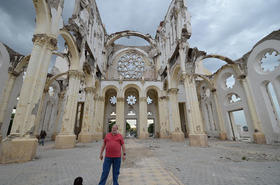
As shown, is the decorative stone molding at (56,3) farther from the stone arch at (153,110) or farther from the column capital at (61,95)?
the stone arch at (153,110)

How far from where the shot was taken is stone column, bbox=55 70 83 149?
7.99 metres

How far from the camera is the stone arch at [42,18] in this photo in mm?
5784

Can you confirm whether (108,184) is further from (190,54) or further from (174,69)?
(174,69)

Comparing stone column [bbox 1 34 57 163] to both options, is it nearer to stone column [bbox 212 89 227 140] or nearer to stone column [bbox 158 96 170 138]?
stone column [bbox 158 96 170 138]

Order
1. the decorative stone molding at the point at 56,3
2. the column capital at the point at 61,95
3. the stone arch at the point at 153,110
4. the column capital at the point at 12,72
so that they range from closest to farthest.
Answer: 1. the decorative stone molding at the point at 56,3
2. the column capital at the point at 12,72
3. the column capital at the point at 61,95
4. the stone arch at the point at 153,110

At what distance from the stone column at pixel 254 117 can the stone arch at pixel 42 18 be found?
50.3 feet

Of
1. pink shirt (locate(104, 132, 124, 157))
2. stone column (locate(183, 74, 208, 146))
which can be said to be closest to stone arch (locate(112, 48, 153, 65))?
stone column (locate(183, 74, 208, 146))

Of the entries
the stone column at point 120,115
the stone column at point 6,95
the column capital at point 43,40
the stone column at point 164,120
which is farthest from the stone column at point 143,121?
the stone column at point 6,95

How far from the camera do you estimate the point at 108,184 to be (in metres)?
2.58

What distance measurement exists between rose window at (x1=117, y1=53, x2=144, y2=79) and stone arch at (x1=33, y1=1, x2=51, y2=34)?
1585 cm

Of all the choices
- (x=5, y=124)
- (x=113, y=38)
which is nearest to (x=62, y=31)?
(x=5, y=124)

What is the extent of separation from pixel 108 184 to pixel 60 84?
56.8 feet

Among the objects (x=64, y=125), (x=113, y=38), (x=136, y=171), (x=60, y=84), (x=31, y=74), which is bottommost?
(x=136, y=171)

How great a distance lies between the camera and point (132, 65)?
2286cm
